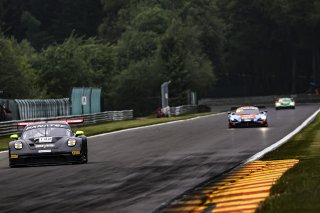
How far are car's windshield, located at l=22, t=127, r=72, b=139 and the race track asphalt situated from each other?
1025 millimetres

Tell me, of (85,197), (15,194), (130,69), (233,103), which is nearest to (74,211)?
(85,197)

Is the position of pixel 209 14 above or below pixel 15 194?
above

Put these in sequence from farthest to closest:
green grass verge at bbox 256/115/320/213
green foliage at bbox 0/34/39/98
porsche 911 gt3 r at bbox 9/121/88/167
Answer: green foliage at bbox 0/34/39/98
porsche 911 gt3 r at bbox 9/121/88/167
green grass verge at bbox 256/115/320/213

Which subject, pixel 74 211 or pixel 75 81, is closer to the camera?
pixel 74 211

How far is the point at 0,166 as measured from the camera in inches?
889

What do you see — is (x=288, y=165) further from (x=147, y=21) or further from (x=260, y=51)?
(x=260, y=51)

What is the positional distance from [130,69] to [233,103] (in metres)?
27.4

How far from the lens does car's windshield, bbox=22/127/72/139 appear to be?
72.0 ft

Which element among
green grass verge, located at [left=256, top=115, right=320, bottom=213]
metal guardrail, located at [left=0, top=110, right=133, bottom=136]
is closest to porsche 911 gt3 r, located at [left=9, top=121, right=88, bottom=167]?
green grass verge, located at [left=256, top=115, right=320, bottom=213]

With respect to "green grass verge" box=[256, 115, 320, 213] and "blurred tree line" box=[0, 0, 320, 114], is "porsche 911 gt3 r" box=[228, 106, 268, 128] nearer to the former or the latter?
"green grass verge" box=[256, 115, 320, 213]

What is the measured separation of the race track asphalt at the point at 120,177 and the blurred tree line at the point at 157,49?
50336 millimetres

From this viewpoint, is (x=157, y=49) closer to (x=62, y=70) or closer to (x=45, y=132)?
(x=62, y=70)

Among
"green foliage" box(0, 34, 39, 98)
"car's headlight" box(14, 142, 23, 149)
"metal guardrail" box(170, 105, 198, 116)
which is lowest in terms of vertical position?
"metal guardrail" box(170, 105, 198, 116)

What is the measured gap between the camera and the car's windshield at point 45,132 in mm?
21938
